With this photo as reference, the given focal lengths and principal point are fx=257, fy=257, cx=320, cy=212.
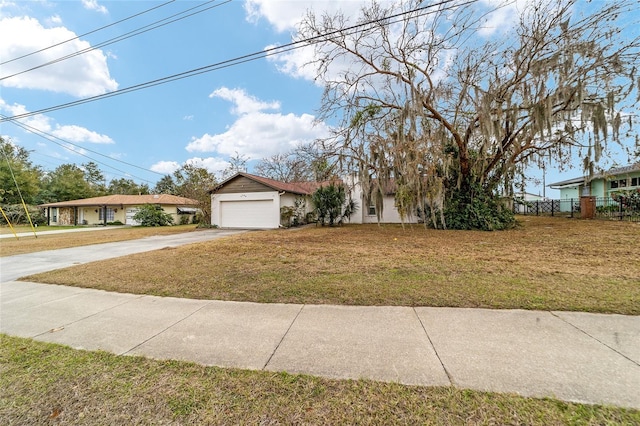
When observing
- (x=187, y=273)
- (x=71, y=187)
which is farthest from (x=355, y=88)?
(x=71, y=187)

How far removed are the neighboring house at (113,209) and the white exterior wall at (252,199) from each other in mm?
8145

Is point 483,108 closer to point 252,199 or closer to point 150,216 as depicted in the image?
point 252,199

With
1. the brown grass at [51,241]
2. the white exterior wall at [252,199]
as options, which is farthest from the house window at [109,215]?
the white exterior wall at [252,199]

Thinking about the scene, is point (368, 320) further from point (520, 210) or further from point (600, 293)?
point (520, 210)

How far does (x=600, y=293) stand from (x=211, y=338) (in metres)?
5.16

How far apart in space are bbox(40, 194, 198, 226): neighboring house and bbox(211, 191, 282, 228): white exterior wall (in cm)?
814

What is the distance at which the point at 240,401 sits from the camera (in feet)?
5.74

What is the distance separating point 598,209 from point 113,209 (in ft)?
130

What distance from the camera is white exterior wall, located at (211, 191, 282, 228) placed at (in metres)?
16.2

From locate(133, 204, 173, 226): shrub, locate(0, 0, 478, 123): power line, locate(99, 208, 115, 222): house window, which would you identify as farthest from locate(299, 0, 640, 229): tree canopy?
locate(99, 208, 115, 222): house window

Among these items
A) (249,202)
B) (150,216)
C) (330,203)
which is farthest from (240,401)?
(150,216)

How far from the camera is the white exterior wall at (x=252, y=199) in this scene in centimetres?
1616

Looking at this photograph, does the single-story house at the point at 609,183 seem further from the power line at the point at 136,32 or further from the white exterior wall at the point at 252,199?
the power line at the point at 136,32

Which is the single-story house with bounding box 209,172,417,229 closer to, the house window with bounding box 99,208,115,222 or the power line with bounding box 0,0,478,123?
the power line with bounding box 0,0,478,123
